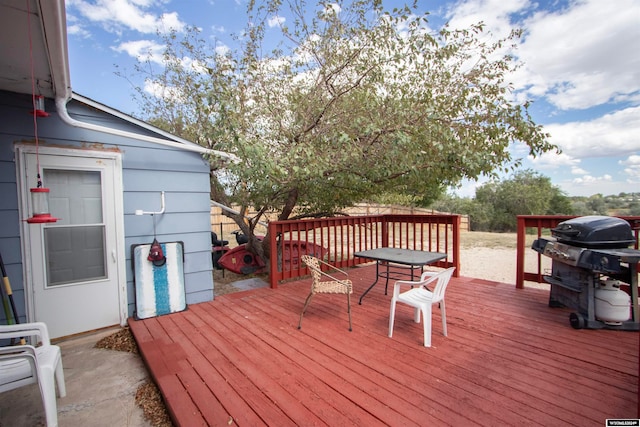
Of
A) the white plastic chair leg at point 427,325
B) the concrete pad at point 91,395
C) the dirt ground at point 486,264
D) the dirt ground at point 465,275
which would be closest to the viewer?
the concrete pad at point 91,395

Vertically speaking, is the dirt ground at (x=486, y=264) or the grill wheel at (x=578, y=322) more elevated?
the grill wheel at (x=578, y=322)

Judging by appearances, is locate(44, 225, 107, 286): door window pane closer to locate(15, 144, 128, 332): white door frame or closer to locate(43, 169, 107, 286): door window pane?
locate(43, 169, 107, 286): door window pane

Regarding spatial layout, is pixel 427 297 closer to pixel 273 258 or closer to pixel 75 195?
pixel 273 258

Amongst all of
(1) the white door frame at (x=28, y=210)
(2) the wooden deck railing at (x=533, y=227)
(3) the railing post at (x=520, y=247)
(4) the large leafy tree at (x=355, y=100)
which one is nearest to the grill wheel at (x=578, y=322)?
(2) the wooden deck railing at (x=533, y=227)

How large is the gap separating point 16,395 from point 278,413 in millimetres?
1988

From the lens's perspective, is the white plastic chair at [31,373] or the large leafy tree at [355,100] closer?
the white plastic chair at [31,373]

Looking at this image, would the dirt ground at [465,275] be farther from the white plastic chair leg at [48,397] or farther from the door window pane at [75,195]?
the door window pane at [75,195]

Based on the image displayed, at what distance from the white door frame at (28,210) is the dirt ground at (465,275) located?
44 cm

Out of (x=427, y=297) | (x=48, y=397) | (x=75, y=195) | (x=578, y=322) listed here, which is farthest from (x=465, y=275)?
(x=75, y=195)

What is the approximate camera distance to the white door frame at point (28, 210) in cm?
263

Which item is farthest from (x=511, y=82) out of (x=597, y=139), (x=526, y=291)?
(x=597, y=139)

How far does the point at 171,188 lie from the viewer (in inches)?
135

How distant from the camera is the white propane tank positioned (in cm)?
266

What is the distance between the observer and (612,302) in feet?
A: 8.82
